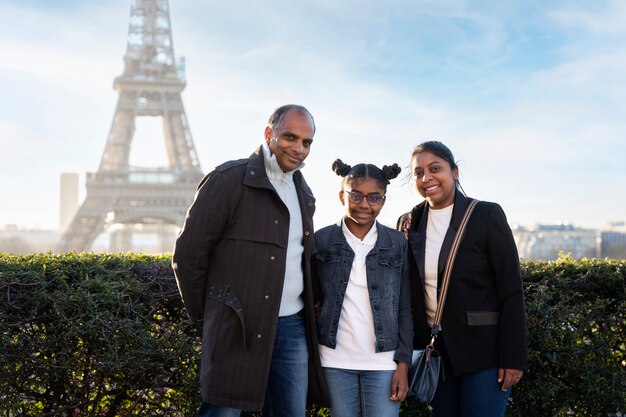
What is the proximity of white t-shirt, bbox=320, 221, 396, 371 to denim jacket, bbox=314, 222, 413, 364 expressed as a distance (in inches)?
1.1

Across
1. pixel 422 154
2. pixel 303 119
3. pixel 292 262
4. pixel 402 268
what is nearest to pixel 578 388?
pixel 402 268

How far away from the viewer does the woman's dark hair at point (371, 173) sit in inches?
122

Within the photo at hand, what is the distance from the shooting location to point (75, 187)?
137000 mm

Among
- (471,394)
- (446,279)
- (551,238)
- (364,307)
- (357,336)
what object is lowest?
(471,394)

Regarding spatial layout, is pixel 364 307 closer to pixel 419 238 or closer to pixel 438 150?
pixel 419 238

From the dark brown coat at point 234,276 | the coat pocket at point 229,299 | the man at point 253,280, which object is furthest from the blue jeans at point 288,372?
the coat pocket at point 229,299

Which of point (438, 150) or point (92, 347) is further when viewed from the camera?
point (92, 347)

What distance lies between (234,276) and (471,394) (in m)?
1.27

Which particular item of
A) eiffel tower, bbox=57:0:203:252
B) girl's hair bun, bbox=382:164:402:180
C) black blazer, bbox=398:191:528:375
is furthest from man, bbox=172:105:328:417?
eiffel tower, bbox=57:0:203:252

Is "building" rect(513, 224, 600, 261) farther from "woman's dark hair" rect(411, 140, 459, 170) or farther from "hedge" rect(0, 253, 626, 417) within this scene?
"woman's dark hair" rect(411, 140, 459, 170)

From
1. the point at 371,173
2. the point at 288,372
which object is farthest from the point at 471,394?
the point at 371,173

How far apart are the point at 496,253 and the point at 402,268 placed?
0.46 m

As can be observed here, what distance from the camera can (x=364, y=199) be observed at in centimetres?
309

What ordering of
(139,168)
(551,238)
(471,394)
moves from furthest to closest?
(551,238)
(139,168)
(471,394)
